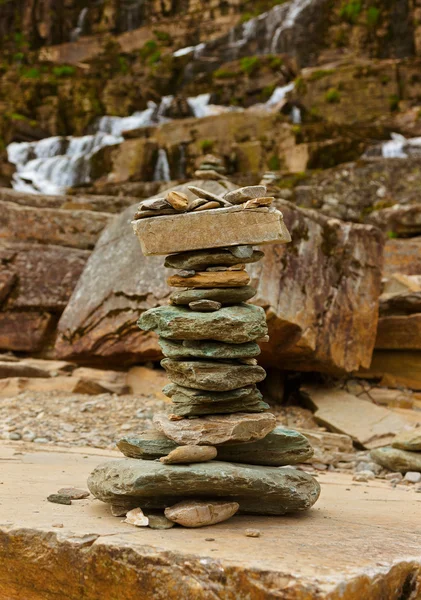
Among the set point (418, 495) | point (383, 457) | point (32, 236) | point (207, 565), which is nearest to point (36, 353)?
point (32, 236)

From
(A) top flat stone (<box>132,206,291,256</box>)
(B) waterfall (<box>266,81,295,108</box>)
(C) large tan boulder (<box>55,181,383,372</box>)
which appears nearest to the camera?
(A) top flat stone (<box>132,206,291,256</box>)

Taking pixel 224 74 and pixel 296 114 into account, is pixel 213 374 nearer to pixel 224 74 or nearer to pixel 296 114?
pixel 296 114

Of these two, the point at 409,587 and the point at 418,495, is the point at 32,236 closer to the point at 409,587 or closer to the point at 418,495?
the point at 418,495

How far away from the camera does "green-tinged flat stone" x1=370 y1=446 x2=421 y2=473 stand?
8242 millimetres

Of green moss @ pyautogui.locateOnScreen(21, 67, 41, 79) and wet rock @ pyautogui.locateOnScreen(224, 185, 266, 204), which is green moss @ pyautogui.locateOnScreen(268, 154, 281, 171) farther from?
wet rock @ pyautogui.locateOnScreen(224, 185, 266, 204)

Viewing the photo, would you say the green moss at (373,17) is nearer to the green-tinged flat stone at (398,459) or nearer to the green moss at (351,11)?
the green moss at (351,11)

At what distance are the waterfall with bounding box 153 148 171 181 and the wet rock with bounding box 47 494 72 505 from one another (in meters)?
24.3

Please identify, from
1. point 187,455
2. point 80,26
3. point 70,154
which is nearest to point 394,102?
point 70,154

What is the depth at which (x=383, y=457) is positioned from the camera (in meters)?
8.46

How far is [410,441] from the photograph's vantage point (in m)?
8.28

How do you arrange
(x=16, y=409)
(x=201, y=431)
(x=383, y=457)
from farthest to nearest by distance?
(x=16, y=409), (x=383, y=457), (x=201, y=431)

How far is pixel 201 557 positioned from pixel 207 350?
1.77 m

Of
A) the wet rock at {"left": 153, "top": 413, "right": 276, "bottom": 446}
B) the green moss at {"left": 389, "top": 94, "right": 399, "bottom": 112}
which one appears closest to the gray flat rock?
the wet rock at {"left": 153, "top": 413, "right": 276, "bottom": 446}

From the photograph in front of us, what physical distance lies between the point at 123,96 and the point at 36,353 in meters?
30.9
